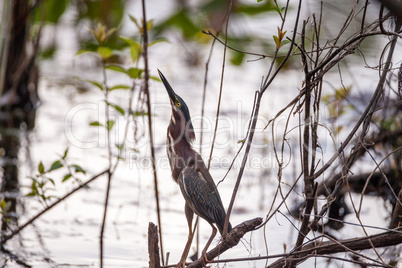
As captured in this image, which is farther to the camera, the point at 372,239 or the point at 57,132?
the point at 57,132

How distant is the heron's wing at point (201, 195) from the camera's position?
3.17m

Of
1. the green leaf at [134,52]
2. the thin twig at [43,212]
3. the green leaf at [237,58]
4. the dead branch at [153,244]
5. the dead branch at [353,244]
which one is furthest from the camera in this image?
the green leaf at [237,58]

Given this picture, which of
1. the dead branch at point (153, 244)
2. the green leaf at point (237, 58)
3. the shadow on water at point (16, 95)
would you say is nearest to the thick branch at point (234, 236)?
the dead branch at point (153, 244)

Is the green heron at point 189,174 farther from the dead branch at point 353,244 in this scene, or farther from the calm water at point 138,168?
the dead branch at point 353,244

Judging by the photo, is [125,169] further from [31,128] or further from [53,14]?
[53,14]

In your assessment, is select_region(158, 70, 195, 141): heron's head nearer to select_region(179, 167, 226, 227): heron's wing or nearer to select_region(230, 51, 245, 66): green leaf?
select_region(179, 167, 226, 227): heron's wing

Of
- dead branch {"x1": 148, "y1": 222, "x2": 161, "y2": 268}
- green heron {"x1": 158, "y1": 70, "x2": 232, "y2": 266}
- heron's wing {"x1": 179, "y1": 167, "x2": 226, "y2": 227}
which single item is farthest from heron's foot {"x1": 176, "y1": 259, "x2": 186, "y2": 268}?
heron's wing {"x1": 179, "y1": 167, "x2": 226, "y2": 227}

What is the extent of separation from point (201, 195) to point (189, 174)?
0.48ft

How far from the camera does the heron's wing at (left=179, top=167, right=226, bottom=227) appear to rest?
3.17 metres

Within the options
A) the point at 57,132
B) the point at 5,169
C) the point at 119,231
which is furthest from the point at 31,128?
the point at 119,231

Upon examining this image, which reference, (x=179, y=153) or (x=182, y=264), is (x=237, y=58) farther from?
(x=182, y=264)

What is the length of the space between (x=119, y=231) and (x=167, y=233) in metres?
0.37

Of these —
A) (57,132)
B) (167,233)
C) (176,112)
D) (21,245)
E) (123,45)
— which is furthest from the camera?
(123,45)

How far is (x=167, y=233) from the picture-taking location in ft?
14.1
